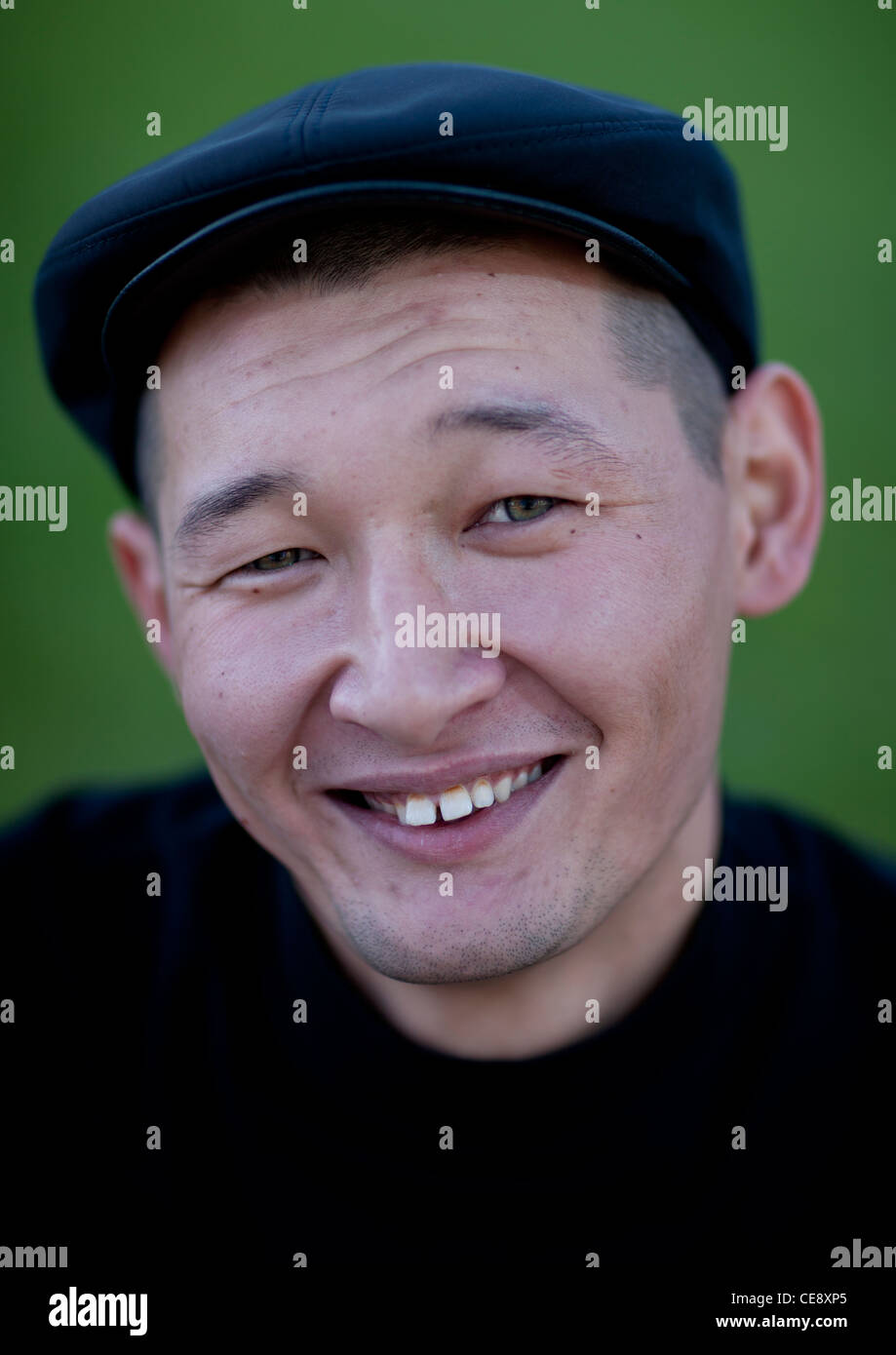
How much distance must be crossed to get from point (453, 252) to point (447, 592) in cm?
47

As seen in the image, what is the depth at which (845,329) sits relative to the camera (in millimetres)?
3648

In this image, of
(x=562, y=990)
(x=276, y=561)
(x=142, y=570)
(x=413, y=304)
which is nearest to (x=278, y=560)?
(x=276, y=561)

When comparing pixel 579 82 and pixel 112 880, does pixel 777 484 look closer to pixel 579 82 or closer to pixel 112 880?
pixel 112 880

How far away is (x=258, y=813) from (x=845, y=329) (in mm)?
2922

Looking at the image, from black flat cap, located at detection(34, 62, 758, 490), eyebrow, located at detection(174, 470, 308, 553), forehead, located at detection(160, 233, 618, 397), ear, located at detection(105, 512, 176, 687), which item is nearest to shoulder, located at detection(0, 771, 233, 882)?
ear, located at detection(105, 512, 176, 687)

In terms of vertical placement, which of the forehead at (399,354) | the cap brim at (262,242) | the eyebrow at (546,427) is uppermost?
the cap brim at (262,242)

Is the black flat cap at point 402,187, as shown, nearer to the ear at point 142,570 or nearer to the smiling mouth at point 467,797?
the ear at point 142,570

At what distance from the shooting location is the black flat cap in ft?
4.53

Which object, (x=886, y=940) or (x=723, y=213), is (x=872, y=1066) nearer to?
(x=886, y=940)

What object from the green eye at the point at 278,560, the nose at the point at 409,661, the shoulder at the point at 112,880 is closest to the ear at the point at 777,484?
the nose at the point at 409,661

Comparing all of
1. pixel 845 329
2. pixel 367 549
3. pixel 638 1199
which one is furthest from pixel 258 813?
pixel 845 329

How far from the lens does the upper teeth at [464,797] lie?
1.58 meters

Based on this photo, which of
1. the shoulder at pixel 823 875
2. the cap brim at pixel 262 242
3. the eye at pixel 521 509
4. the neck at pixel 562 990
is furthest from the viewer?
the shoulder at pixel 823 875

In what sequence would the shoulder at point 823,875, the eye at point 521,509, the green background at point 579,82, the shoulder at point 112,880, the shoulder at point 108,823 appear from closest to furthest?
the eye at point 521,509, the shoulder at point 823,875, the shoulder at point 112,880, the shoulder at point 108,823, the green background at point 579,82
